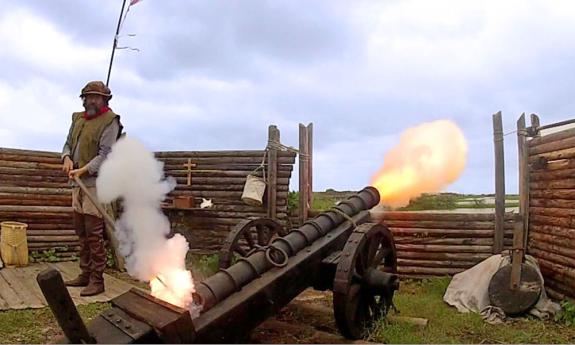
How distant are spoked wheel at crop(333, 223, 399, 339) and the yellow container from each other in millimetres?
5692

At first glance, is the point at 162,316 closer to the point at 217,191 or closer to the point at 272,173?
the point at 272,173

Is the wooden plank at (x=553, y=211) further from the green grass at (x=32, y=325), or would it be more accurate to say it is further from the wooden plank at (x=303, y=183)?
the green grass at (x=32, y=325)

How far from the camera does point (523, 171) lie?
7520 mm

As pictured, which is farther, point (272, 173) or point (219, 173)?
point (219, 173)

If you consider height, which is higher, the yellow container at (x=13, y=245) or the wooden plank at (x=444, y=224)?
the wooden plank at (x=444, y=224)

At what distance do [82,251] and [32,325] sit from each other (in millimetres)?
1347

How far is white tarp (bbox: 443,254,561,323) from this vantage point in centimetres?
635

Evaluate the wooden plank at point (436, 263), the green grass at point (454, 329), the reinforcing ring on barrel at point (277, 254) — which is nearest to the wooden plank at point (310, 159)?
the wooden plank at point (436, 263)

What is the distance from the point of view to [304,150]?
890cm

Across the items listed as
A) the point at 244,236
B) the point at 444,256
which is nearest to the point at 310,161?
the point at 444,256

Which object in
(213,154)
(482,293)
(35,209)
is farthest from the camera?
(213,154)

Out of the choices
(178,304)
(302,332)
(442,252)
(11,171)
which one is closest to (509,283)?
(442,252)

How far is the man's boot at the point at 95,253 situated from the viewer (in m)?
6.50

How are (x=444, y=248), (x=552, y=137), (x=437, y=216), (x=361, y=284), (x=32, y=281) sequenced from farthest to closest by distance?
(x=437, y=216), (x=444, y=248), (x=32, y=281), (x=552, y=137), (x=361, y=284)
